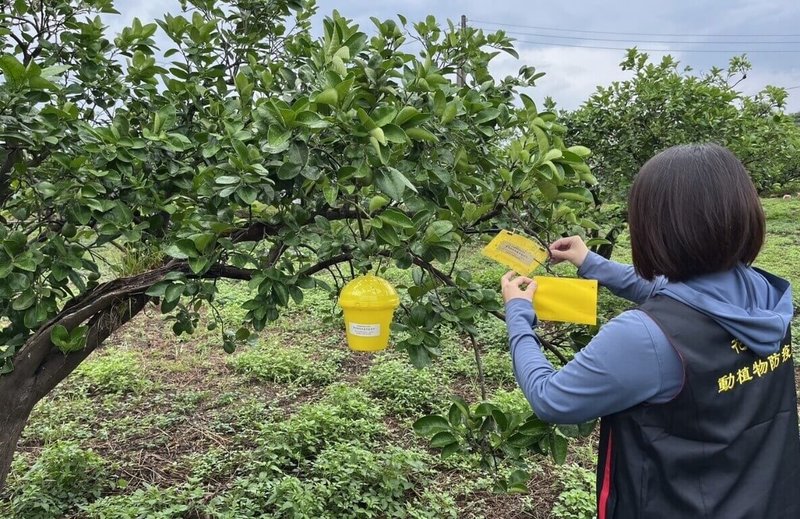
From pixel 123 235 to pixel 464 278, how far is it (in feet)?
3.33

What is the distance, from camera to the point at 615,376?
44.9 inches

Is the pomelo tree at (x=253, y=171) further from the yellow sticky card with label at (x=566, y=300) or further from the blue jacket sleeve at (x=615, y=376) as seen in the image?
the blue jacket sleeve at (x=615, y=376)

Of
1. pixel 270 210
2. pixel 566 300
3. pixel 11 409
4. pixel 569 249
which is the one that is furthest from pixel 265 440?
pixel 566 300

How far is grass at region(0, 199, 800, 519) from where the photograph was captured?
9.16 feet

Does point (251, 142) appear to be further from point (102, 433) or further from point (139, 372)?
point (139, 372)

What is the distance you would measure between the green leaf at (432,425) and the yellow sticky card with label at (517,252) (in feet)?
1.42

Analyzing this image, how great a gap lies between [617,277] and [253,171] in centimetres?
101

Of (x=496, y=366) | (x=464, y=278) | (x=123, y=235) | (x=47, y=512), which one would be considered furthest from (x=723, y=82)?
(x=47, y=512)

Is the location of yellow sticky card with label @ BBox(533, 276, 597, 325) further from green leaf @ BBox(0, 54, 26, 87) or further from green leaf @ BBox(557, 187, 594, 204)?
green leaf @ BBox(0, 54, 26, 87)

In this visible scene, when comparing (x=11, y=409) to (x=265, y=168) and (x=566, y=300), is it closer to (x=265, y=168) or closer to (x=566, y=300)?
(x=265, y=168)

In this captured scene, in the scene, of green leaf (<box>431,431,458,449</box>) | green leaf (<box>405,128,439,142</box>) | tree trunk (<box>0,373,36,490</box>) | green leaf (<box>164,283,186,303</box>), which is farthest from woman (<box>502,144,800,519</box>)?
tree trunk (<box>0,373,36,490</box>)

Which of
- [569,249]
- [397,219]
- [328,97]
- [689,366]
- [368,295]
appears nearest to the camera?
[689,366]

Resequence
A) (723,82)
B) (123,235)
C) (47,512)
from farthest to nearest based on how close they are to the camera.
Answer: (723,82)
(47,512)
(123,235)

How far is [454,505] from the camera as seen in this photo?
285cm
